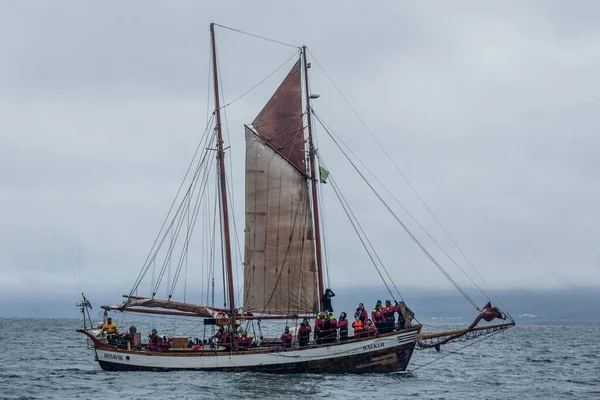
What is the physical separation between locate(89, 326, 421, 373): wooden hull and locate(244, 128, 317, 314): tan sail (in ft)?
16.5

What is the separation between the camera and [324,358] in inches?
2000

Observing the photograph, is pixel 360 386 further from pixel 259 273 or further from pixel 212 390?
pixel 259 273

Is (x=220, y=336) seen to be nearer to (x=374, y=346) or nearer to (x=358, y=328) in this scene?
(x=358, y=328)

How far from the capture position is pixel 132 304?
55.8 meters

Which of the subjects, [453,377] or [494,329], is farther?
[453,377]

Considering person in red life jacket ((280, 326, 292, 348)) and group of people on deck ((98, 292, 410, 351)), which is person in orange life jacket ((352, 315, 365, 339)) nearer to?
group of people on deck ((98, 292, 410, 351))

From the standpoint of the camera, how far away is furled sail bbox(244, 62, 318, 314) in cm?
5541

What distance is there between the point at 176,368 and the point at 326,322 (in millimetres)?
10933

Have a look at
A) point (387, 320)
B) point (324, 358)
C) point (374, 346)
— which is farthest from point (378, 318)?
point (324, 358)

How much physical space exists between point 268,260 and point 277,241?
152 cm

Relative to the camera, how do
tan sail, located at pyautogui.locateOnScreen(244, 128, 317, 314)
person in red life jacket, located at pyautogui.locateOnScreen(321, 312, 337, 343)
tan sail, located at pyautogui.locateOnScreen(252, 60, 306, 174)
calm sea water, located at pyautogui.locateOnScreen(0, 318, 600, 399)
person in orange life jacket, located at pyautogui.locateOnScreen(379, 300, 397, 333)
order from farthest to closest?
tan sail, located at pyautogui.locateOnScreen(252, 60, 306, 174) < tan sail, located at pyautogui.locateOnScreen(244, 128, 317, 314) < person in orange life jacket, located at pyautogui.locateOnScreen(379, 300, 397, 333) < person in red life jacket, located at pyautogui.locateOnScreen(321, 312, 337, 343) < calm sea water, located at pyautogui.locateOnScreen(0, 318, 600, 399)

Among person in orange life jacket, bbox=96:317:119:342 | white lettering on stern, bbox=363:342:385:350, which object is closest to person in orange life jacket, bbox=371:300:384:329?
white lettering on stern, bbox=363:342:385:350

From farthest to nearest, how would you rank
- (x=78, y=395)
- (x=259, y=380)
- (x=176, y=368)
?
1. (x=176, y=368)
2. (x=259, y=380)
3. (x=78, y=395)

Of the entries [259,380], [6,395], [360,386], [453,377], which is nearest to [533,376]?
[453,377]
